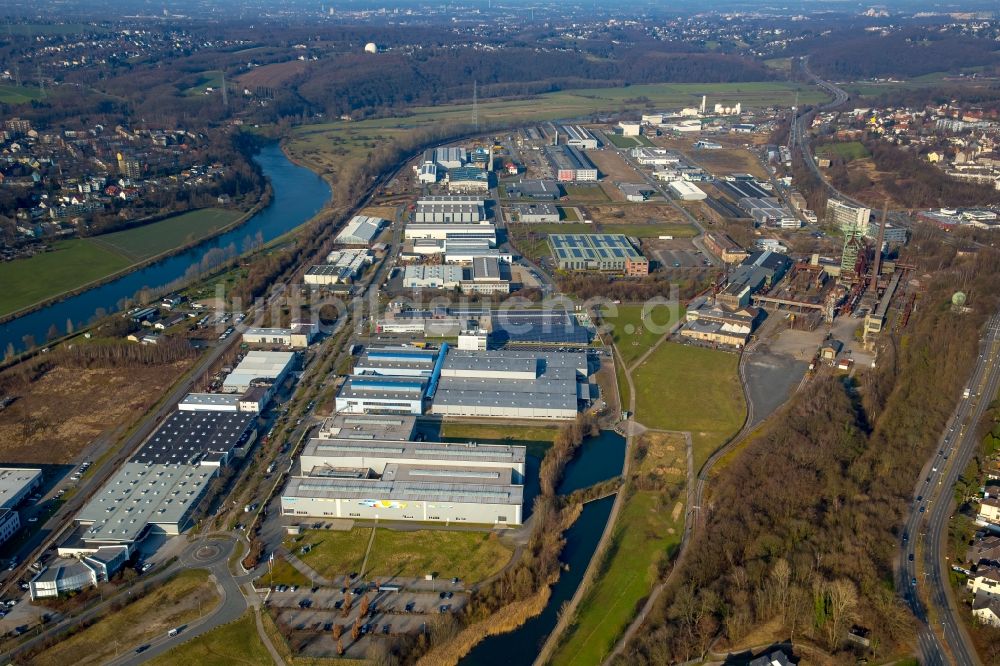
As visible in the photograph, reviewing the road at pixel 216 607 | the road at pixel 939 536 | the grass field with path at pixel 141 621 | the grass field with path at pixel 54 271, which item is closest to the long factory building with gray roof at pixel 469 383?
the road at pixel 216 607

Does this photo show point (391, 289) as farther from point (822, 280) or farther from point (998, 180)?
point (998, 180)

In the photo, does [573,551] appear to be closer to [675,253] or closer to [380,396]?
[380,396]

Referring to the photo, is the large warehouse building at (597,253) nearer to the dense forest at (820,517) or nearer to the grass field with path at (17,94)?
the dense forest at (820,517)

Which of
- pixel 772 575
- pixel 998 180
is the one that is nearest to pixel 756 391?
pixel 772 575

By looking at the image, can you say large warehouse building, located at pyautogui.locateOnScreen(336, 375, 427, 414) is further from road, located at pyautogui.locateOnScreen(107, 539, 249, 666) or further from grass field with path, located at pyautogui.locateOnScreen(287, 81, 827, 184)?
grass field with path, located at pyautogui.locateOnScreen(287, 81, 827, 184)

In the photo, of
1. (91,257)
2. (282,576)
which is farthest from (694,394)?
(91,257)

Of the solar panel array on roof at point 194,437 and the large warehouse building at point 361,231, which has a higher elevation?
the large warehouse building at point 361,231

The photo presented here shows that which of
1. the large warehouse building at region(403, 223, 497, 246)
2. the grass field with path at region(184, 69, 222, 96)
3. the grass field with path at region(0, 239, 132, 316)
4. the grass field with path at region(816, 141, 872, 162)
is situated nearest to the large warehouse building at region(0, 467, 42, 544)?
the grass field with path at region(0, 239, 132, 316)
